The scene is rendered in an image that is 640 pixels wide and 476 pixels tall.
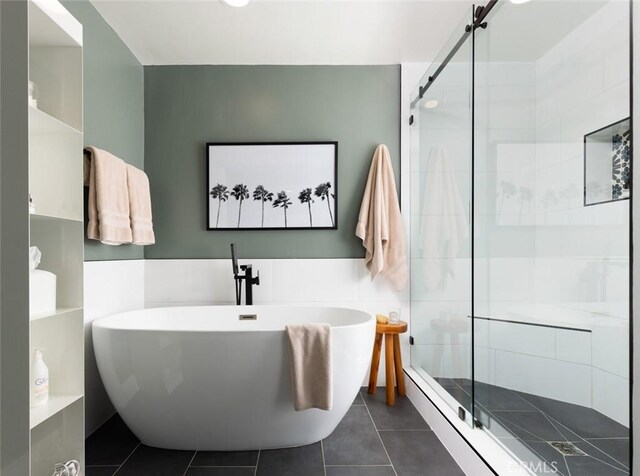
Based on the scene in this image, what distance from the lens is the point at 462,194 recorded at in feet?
6.42

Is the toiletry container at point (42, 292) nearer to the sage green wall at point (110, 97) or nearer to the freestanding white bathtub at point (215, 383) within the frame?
the freestanding white bathtub at point (215, 383)

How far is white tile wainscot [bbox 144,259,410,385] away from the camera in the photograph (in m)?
2.81

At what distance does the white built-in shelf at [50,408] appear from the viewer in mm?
1351

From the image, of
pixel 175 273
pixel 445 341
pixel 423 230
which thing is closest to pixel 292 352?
pixel 445 341

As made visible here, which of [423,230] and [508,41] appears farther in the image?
[423,230]

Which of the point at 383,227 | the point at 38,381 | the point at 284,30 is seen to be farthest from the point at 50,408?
the point at 284,30

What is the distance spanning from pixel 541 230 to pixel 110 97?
226cm

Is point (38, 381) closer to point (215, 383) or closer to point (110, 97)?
point (215, 383)

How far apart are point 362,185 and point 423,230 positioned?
0.55 meters

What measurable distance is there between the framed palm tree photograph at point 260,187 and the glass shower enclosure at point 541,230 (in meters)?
0.98

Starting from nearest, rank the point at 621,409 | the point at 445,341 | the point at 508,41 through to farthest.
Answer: the point at 621,409, the point at 508,41, the point at 445,341

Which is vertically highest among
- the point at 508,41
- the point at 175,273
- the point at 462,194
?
the point at 508,41

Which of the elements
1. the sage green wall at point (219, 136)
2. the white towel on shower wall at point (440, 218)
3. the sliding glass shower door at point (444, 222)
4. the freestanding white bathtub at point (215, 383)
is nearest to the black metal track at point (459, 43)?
the sliding glass shower door at point (444, 222)

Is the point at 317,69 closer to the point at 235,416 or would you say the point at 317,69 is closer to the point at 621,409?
the point at 235,416
